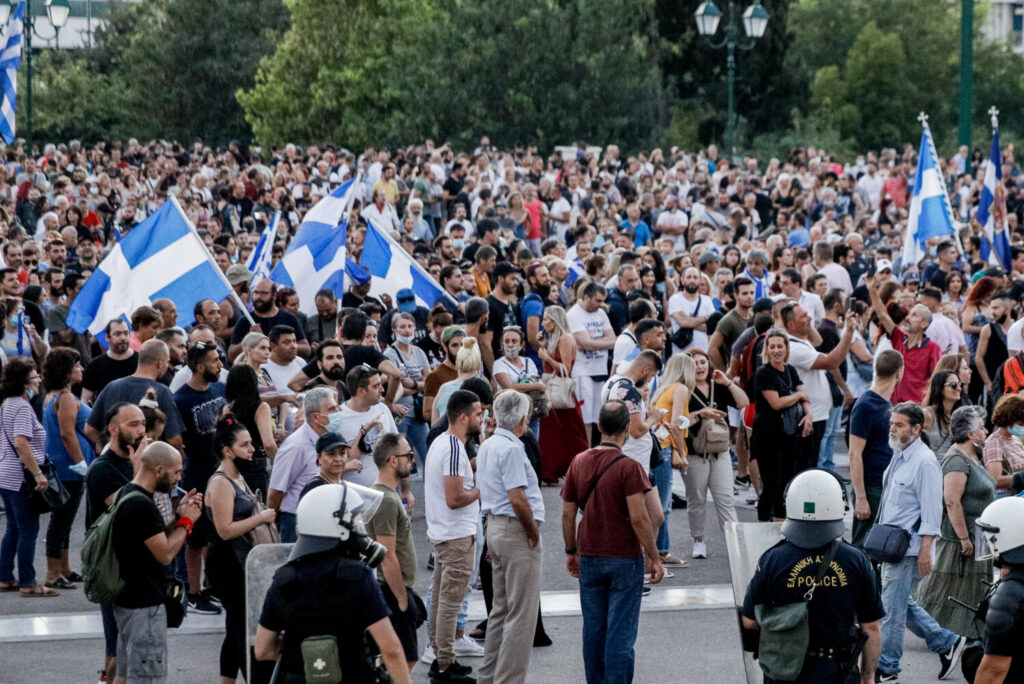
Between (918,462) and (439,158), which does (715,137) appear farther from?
(918,462)

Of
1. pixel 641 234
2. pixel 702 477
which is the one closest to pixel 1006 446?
pixel 702 477

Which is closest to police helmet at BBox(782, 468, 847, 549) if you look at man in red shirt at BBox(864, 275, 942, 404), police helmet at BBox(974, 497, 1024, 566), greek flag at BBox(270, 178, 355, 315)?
police helmet at BBox(974, 497, 1024, 566)

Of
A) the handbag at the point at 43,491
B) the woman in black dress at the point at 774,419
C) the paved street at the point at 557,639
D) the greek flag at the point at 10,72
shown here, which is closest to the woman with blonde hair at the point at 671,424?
the paved street at the point at 557,639

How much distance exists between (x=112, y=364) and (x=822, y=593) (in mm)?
6564

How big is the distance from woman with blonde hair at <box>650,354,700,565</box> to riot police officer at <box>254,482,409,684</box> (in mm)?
5094

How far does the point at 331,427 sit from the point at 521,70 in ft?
99.5

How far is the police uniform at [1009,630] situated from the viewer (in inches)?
245

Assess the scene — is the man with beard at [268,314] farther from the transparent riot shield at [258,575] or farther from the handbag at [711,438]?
the transparent riot shield at [258,575]

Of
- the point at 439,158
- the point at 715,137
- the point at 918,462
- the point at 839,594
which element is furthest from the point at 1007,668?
the point at 715,137

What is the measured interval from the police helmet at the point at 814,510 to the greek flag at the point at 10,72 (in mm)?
15743

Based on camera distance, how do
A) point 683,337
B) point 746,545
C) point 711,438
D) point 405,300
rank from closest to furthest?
1. point 746,545
2. point 711,438
3. point 405,300
4. point 683,337

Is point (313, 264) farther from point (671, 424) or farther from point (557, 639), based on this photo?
point (557, 639)

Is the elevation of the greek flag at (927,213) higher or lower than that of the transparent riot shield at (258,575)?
higher

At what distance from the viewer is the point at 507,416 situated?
27.7 ft
